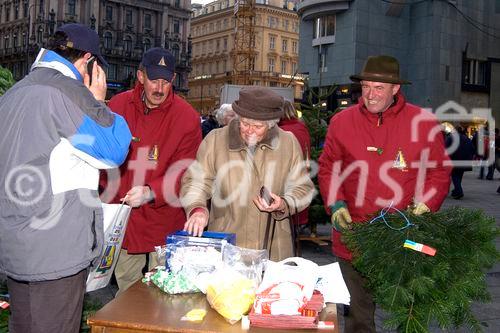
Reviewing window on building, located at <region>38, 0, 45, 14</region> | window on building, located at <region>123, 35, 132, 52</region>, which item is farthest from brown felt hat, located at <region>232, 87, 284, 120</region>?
window on building, located at <region>123, 35, 132, 52</region>

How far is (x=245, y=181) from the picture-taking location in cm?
351

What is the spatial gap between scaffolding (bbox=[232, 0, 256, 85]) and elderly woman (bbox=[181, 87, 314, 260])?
90203mm

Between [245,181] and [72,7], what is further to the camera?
[72,7]

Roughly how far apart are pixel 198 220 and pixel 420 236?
4.03 feet

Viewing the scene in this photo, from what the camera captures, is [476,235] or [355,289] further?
[355,289]

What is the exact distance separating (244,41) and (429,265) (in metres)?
95.1

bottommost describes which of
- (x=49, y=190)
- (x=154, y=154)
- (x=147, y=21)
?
(x=49, y=190)

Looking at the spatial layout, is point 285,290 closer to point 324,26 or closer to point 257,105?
point 257,105

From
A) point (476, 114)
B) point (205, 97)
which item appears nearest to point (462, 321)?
point (476, 114)

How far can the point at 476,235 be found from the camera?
9.64 feet

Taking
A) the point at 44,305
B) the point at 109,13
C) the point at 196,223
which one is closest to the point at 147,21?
the point at 109,13

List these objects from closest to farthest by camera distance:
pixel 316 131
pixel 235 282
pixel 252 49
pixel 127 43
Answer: pixel 235 282, pixel 316 131, pixel 127 43, pixel 252 49

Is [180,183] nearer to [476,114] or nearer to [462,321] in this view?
[462,321]

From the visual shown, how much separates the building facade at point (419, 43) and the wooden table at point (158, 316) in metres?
35.6
